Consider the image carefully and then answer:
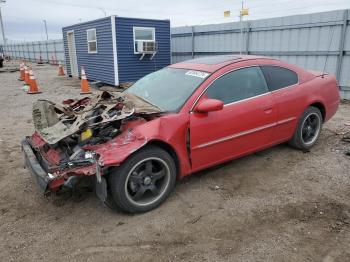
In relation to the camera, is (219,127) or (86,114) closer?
(86,114)

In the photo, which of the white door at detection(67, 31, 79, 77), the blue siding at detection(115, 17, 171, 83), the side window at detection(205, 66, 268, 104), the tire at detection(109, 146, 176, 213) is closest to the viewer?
the tire at detection(109, 146, 176, 213)

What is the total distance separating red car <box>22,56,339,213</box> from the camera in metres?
3.00

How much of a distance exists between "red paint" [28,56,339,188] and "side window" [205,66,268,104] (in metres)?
0.07

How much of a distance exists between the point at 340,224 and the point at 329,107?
8.47 feet

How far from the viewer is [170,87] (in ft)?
12.8

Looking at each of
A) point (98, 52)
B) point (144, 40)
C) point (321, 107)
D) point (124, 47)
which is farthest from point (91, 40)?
point (321, 107)

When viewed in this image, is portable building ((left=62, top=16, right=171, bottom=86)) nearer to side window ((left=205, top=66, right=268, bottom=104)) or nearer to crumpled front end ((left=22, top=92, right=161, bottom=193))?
crumpled front end ((left=22, top=92, right=161, bottom=193))

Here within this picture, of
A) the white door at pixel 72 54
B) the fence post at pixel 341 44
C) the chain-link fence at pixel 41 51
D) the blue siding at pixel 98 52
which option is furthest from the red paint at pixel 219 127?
the chain-link fence at pixel 41 51

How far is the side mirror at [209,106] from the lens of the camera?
11.0ft

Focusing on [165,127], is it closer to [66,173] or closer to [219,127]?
[219,127]

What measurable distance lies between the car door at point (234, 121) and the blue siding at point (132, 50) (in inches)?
352

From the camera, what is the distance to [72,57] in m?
16.7

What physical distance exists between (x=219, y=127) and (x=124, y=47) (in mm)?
9614

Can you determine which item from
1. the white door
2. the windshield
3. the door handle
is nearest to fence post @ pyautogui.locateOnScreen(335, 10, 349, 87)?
the door handle
